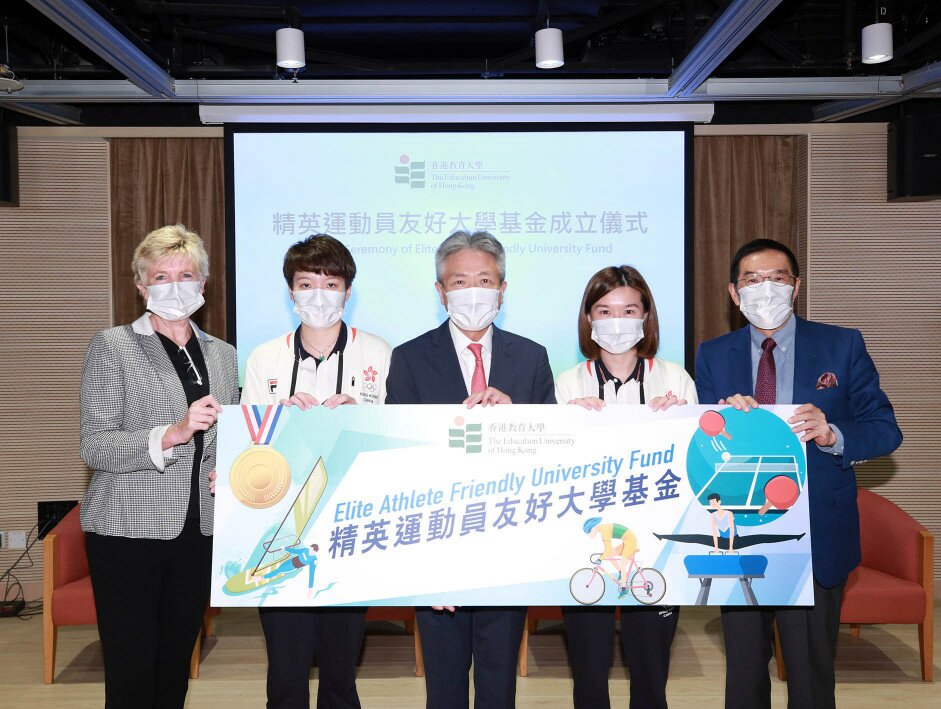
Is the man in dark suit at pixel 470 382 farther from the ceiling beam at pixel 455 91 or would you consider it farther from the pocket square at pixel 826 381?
the ceiling beam at pixel 455 91

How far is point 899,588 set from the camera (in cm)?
376

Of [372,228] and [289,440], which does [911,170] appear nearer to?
[372,228]

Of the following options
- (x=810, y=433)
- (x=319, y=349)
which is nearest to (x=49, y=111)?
(x=319, y=349)

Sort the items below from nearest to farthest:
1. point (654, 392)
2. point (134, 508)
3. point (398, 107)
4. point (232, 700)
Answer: point (134, 508)
point (654, 392)
point (232, 700)
point (398, 107)

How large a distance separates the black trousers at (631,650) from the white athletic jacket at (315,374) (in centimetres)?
97

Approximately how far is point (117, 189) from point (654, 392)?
12.6 feet

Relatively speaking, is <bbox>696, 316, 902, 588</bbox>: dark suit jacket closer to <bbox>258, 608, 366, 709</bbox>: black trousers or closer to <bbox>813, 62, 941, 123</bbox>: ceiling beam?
<bbox>258, 608, 366, 709</bbox>: black trousers

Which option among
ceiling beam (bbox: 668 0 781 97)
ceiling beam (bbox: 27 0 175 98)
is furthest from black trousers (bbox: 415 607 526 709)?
ceiling beam (bbox: 27 0 175 98)

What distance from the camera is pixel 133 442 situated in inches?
92.0

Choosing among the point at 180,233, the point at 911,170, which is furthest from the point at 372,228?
the point at 911,170

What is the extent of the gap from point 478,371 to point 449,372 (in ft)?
0.30

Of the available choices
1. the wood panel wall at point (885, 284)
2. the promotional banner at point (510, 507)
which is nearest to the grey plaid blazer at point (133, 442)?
the promotional banner at point (510, 507)

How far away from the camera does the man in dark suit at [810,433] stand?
94.1 inches

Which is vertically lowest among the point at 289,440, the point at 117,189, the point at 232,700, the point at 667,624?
the point at 232,700
